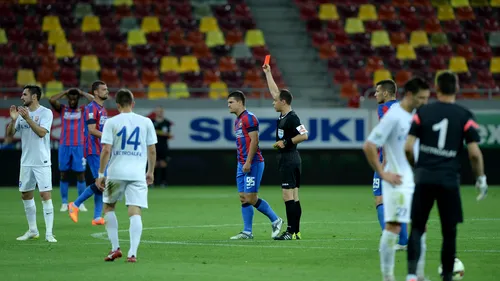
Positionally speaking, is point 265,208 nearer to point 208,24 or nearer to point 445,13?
point 208,24

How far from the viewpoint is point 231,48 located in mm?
30172

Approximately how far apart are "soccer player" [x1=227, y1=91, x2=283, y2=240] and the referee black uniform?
198 inches

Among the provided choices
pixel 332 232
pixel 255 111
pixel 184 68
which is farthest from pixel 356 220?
pixel 184 68

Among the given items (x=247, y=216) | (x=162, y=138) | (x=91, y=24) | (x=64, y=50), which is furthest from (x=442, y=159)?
(x=91, y=24)

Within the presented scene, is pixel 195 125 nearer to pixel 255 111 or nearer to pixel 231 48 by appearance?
pixel 255 111

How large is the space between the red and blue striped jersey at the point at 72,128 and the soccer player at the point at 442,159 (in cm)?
1189

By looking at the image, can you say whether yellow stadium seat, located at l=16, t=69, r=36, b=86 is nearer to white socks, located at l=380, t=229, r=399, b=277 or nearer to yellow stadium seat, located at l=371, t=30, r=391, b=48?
yellow stadium seat, located at l=371, t=30, r=391, b=48

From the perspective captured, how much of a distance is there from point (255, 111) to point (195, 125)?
1735mm

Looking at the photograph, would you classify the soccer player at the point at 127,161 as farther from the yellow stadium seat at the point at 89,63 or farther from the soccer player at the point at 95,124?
the yellow stadium seat at the point at 89,63

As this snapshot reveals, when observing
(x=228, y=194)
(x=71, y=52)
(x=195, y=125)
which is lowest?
(x=228, y=194)

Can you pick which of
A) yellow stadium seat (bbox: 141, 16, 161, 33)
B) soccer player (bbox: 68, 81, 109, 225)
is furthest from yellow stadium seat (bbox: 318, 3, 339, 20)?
soccer player (bbox: 68, 81, 109, 225)

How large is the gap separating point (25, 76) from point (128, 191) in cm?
1845

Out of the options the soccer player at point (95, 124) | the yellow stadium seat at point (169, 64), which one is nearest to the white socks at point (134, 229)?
the soccer player at point (95, 124)

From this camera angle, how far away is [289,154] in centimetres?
1309
